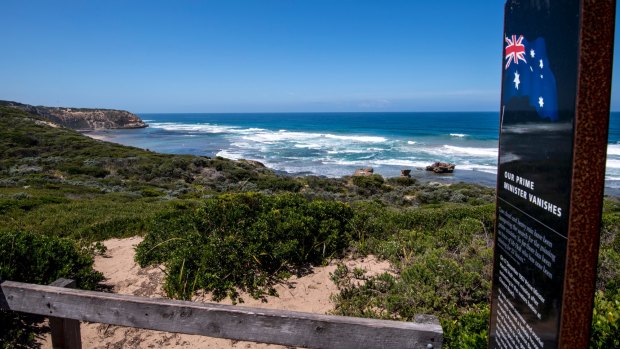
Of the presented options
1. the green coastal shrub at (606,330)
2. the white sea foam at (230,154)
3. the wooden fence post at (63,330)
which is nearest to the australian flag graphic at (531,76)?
the green coastal shrub at (606,330)

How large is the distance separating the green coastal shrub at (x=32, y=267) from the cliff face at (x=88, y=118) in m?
94.2

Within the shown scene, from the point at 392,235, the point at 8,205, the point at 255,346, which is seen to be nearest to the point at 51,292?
the point at 255,346

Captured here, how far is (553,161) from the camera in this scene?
1.32 metres

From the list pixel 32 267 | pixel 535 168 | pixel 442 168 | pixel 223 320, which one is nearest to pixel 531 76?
pixel 535 168

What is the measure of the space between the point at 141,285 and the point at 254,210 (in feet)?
6.53

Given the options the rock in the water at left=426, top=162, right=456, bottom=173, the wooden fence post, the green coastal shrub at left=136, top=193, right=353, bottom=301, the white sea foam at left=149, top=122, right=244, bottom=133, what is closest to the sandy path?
the green coastal shrub at left=136, top=193, right=353, bottom=301

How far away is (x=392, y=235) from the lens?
641 centimetres

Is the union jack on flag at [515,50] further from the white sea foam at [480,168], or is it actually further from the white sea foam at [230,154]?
the white sea foam at [230,154]

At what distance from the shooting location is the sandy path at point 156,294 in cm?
396

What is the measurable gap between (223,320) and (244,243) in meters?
3.17

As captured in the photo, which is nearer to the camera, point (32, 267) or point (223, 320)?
point (223, 320)

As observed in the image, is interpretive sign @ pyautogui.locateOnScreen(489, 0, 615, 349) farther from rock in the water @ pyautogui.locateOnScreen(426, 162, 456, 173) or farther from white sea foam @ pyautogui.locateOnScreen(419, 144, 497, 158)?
white sea foam @ pyautogui.locateOnScreen(419, 144, 497, 158)

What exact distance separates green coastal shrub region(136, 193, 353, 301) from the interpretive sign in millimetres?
3643

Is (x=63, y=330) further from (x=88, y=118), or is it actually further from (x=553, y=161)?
(x=88, y=118)
